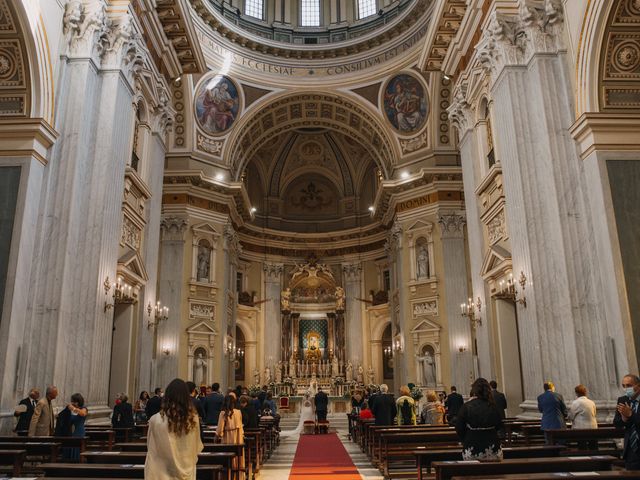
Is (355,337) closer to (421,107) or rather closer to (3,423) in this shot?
(421,107)

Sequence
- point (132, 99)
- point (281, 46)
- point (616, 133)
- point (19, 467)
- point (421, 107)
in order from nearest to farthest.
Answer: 1. point (19, 467)
2. point (616, 133)
3. point (132, 99)
4. point (421, 107)
5. point (281, 46)

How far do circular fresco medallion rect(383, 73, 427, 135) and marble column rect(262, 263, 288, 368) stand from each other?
36.8 ft

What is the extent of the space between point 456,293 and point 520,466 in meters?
17.7

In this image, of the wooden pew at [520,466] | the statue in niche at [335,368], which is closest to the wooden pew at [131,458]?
the wooden pew at [520,466]

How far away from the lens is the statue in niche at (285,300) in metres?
31.3

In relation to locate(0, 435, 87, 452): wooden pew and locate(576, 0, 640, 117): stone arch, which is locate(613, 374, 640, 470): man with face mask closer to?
locate(0, 435, 87, 452): wooden pew

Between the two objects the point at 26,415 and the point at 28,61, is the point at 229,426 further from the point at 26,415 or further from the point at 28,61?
the point at 28,61

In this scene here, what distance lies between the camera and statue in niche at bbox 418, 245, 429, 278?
938 inches

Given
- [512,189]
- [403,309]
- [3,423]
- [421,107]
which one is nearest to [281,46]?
[421,107]

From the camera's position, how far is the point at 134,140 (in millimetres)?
13961

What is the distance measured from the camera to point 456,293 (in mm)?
22500

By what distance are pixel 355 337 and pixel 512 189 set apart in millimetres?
20951

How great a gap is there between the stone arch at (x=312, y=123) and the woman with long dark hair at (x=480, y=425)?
2089 centimetres

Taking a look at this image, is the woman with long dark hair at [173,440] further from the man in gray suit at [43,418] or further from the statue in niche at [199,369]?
the statue in niche at [199,369]
